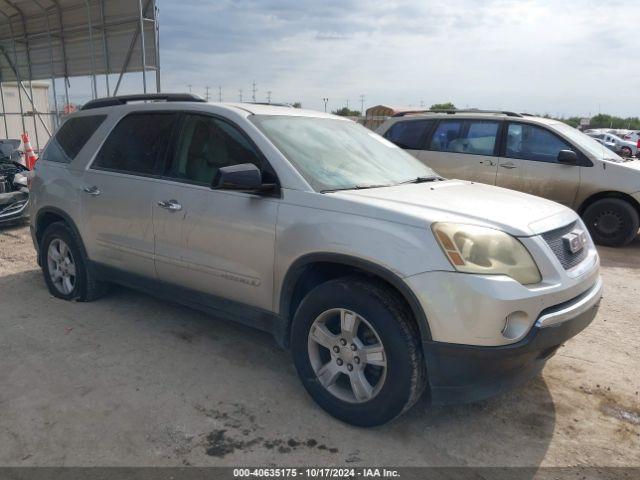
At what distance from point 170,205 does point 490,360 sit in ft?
7.83

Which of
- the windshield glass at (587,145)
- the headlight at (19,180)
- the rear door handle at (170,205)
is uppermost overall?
the windshield glass at (587,145)

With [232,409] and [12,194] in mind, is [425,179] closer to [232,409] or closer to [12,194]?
[232,409]

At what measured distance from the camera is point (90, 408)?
10.4 feet

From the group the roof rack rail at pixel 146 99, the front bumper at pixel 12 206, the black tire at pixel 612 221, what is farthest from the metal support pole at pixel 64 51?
the black tire at pixel 612 221

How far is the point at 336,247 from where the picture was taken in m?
2.97

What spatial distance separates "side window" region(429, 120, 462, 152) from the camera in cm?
839

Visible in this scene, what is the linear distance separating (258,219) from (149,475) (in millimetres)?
1535

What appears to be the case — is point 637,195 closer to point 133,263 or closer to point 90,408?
point 133,263

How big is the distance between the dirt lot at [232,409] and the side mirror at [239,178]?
128cm

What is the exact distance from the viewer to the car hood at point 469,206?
2820 millimetres

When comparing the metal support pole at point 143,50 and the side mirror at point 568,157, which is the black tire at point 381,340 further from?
the metal support pole at point 143,50

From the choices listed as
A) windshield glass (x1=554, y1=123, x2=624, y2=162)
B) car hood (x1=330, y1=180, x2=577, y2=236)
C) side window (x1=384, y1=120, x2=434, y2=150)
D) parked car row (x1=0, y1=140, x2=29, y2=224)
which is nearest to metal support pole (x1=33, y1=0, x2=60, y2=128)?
parked car row (x1=0, y1=140, x2=29, y2=224)

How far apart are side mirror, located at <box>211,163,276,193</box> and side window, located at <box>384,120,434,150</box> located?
5906mm

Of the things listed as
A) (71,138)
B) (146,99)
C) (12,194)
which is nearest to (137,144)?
(146,99)
